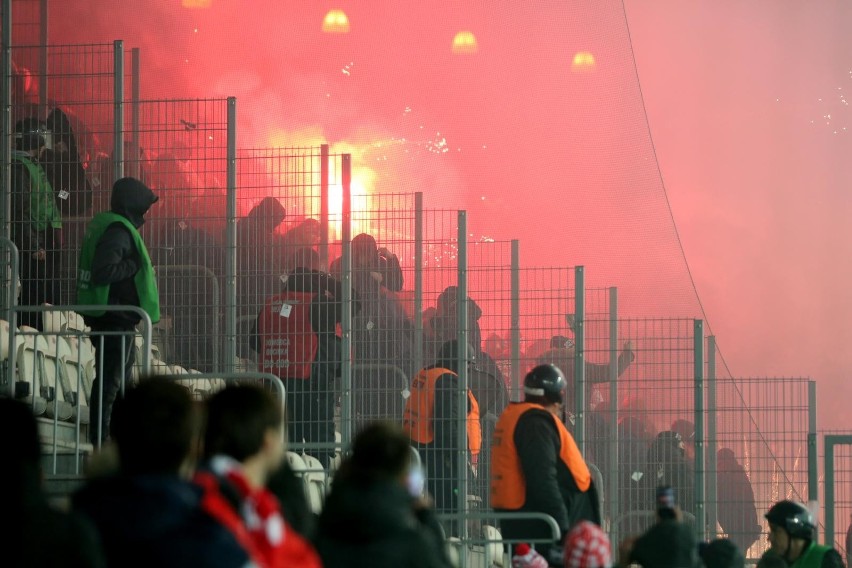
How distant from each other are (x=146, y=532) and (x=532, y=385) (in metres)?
4.46

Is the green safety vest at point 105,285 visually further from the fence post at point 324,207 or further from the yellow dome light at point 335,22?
the yellow dome light at point 335,22

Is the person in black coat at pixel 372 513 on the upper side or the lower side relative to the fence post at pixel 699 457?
upper

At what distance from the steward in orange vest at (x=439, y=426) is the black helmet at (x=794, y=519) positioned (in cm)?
172

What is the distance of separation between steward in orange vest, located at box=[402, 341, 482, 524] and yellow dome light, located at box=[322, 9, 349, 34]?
4675 mm

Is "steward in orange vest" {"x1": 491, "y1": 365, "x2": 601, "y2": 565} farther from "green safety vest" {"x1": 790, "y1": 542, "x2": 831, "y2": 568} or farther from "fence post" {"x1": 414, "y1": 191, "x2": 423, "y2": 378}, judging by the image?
"fence post" {"x1": 414, "y1": 191, "x2": 423, "y2": 378}

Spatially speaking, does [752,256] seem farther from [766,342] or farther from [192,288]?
[192,288]

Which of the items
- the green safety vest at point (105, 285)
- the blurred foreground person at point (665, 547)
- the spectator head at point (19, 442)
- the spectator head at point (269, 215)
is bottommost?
the blurred foreground person at point (665, 547)

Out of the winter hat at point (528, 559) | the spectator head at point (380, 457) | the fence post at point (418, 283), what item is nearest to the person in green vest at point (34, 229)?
the fence post at point (418, 283)

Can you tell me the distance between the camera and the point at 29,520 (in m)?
2.89

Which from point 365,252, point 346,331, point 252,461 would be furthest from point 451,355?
point 252,461

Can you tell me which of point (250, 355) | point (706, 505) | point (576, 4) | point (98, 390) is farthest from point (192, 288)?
point (576, 4)

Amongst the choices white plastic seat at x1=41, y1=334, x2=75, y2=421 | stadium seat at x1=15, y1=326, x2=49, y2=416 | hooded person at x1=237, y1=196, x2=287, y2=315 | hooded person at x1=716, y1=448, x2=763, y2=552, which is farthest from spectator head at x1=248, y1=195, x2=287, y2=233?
hooded person at x1=716, y1=448, x2=763, y2=552

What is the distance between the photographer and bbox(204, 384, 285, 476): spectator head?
10.9 ft

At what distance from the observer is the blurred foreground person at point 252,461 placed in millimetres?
3172
